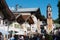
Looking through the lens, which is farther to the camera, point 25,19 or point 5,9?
point 25,19

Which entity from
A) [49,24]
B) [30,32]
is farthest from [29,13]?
[49,24]

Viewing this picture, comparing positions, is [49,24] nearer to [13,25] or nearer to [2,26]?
[13,25]

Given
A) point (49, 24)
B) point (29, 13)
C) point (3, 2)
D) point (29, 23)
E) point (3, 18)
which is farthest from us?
point (49, 24)

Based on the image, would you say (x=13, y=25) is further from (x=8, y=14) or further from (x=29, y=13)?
(x=29, y=13)

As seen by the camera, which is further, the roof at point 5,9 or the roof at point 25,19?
the roof at point 25,19

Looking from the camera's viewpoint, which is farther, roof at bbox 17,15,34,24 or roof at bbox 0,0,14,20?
roof at bbox 17,15,34,24

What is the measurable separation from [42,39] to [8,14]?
434 inches

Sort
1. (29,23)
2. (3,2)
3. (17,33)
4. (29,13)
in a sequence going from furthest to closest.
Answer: (29,13), (29,23), (17,33), (3,2)

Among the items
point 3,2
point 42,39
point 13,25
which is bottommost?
point 42,39

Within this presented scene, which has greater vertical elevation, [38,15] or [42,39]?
[38,15]

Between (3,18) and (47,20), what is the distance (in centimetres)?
4819

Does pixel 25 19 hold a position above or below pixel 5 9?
below

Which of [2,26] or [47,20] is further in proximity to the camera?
[47,20]

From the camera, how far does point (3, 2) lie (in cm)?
3347
